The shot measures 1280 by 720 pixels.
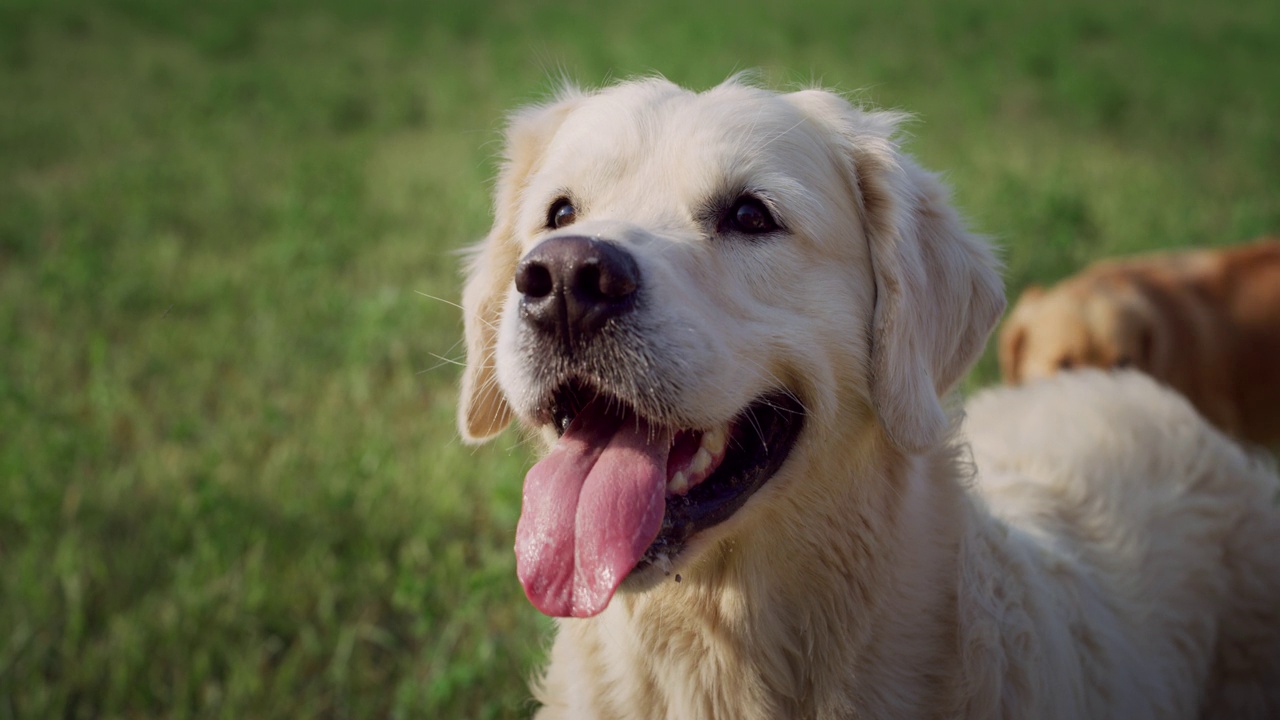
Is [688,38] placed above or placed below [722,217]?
below

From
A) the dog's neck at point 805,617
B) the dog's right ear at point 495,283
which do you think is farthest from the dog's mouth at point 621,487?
the dog's right ear at point 495,283

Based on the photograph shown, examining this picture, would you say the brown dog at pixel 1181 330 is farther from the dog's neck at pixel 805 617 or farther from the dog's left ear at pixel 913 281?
the dog's neck at pixel 805 617

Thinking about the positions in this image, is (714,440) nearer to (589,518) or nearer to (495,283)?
(589,518)

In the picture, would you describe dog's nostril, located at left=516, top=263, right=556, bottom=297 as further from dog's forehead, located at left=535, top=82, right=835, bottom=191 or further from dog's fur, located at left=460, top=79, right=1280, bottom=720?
dog's forehead, located at left=535, top=82, right=835, bottom=191

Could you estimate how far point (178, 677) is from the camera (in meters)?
3.11

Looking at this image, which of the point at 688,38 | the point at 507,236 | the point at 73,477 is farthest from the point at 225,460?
the point at 688,38

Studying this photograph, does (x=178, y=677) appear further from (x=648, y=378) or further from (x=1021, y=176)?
(x=1021, y=176)

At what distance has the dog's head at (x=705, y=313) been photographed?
1.85 meters

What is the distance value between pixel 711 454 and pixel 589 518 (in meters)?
0.33

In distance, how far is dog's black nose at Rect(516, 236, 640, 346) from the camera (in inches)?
68.3

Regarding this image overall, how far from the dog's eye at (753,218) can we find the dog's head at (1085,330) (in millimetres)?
3261

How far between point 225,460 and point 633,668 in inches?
118

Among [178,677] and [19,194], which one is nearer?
[178,677]

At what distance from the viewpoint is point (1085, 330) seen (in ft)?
16.2
